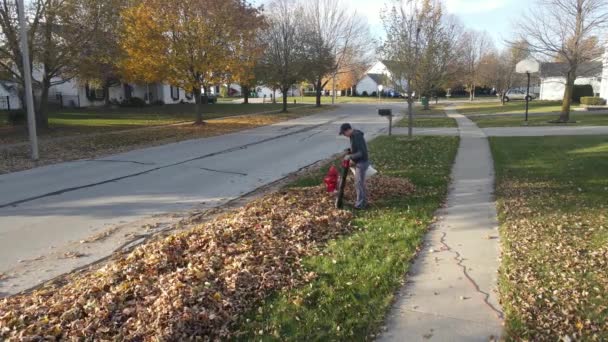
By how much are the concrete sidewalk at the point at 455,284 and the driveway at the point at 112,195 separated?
392cm

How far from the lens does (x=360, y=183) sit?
764cm

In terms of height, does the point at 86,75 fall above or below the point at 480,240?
above

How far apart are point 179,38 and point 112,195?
51.3ft

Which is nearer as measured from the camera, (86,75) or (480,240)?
(480,240)

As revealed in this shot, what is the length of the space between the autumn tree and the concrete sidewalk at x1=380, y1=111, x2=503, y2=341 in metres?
Result: 17.9

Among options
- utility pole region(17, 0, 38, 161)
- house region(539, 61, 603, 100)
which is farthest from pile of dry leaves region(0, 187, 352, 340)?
house region(539, 61, 603, 100)

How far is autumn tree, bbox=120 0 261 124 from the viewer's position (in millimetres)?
22672

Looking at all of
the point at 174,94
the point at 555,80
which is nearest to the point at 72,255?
the point at 174,94

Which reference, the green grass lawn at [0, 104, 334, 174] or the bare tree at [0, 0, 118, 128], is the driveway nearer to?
the green grass lawn at [0, 104, 334, 174]

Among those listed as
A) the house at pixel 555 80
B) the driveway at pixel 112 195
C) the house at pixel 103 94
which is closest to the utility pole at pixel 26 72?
the driveway at pixel 112 195

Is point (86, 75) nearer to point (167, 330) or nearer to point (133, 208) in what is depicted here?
point (133, 208)

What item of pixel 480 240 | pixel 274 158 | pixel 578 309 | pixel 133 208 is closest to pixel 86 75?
pixel 274 158

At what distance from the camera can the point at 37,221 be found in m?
7.64

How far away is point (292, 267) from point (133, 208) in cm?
440
